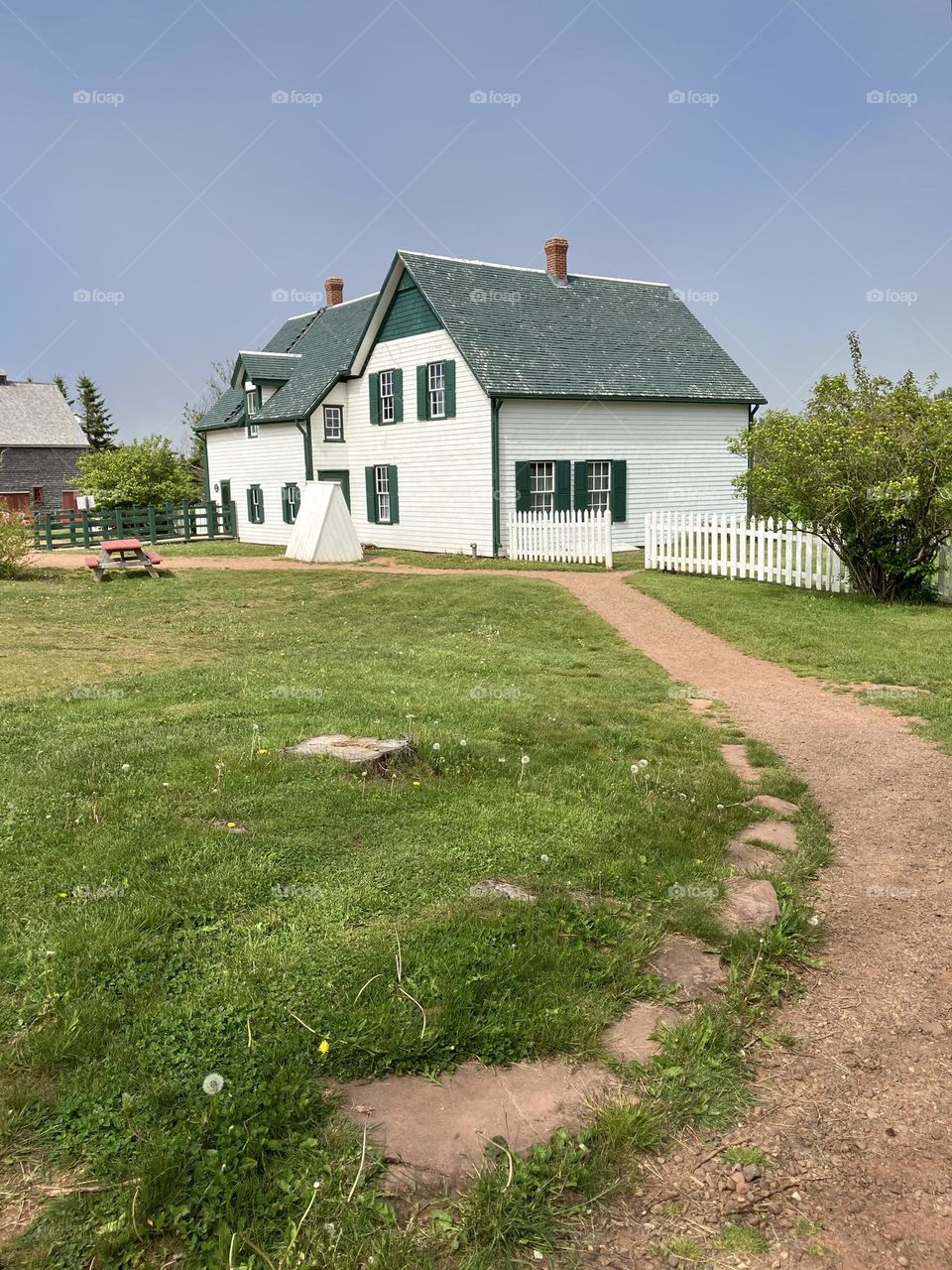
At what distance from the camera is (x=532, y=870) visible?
502cm

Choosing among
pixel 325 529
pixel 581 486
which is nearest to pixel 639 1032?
pixel 325 529

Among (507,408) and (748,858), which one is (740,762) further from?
(507,408)

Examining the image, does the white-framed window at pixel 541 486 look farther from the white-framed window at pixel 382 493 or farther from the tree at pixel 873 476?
the tree at pixel 873 476

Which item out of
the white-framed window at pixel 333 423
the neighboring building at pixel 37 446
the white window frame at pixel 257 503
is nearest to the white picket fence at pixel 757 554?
the white-framed window at pixel 333 423

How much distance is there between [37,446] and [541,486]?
41.7 m

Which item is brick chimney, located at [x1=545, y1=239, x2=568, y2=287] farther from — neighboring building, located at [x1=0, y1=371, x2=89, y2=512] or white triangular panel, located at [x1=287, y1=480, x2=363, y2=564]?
neighboring building, located at [x1=0, y1=371, x2=89, y2=512]

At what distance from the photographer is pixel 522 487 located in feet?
81.0

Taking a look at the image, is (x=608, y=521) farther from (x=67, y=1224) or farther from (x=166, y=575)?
(x=67, y=1224)

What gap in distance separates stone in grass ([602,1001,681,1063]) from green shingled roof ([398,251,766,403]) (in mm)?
21113

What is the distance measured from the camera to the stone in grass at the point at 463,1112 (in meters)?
3.05

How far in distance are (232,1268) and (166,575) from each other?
20.9 metres

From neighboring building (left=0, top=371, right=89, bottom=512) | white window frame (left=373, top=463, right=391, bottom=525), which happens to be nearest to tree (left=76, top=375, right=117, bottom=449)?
neighboring building (left=0, top=371, right=89, bottom=512)

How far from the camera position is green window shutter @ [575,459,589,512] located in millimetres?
25500

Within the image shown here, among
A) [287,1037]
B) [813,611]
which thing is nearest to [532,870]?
[287,1037]
